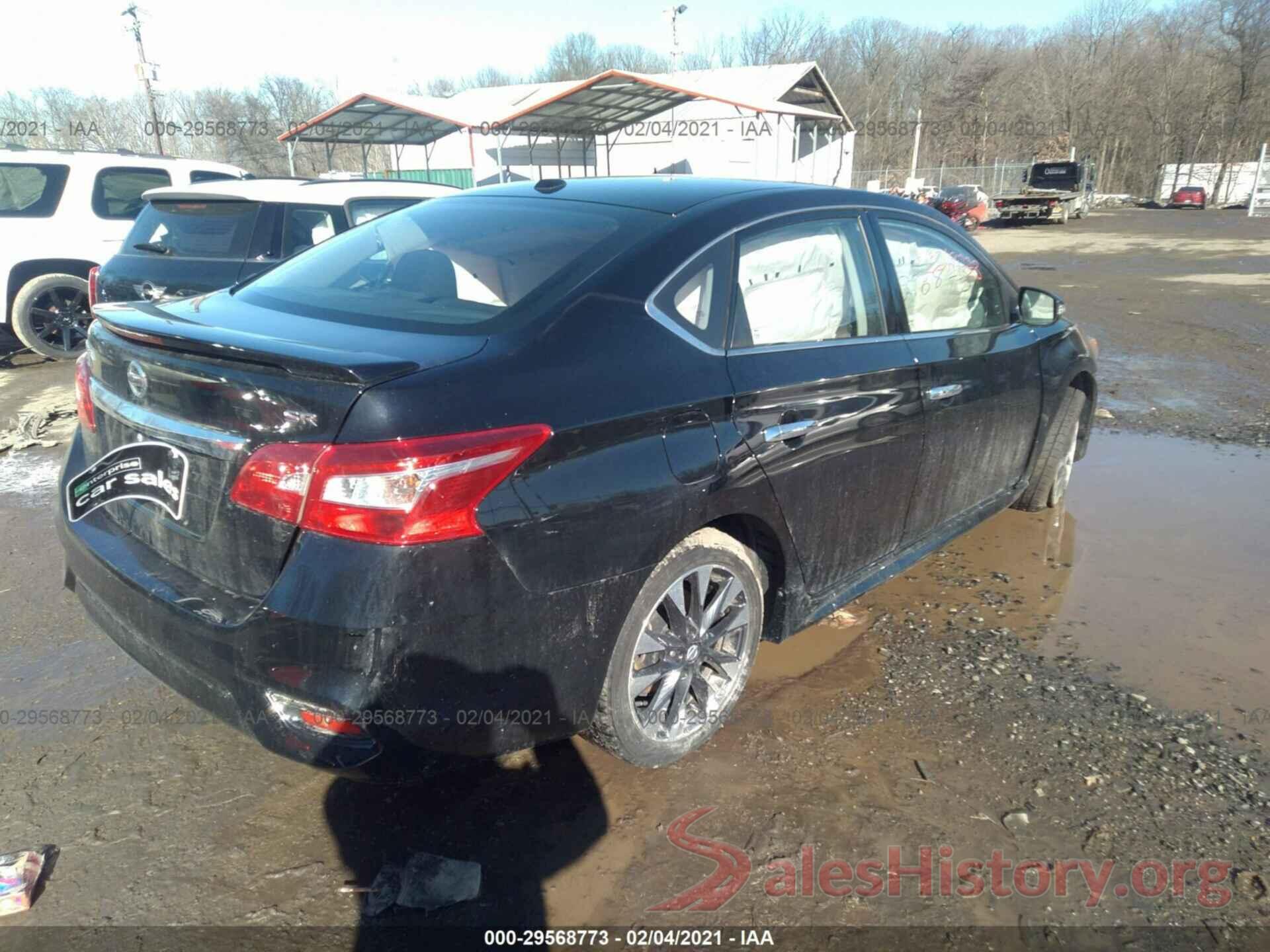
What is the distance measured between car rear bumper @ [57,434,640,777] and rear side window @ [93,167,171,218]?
775 cm

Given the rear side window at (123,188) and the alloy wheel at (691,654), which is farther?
the rear side window at (123,188)

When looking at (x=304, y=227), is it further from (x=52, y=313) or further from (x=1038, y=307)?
(x=1038, y=307)

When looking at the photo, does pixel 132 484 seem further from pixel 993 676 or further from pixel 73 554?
pixel 993 676

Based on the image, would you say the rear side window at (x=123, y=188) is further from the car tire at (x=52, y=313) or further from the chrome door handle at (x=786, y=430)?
the chrome door handle at (x=786, y=430)

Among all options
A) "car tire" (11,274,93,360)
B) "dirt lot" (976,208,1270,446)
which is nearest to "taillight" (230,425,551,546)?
"dirt lot" (976,208,1270,446)

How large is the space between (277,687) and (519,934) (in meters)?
0.84

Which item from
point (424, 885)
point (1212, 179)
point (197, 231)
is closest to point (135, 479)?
point (424, 885)

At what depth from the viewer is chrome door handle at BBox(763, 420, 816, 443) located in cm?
254

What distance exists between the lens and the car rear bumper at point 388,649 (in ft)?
6.07

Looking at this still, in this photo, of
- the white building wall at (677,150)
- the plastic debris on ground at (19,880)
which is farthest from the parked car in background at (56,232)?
the white building wall at (677,150)

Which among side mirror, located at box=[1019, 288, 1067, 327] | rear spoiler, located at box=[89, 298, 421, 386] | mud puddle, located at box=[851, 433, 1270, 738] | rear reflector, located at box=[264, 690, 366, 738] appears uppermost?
rear spoiler, located at box=[89, 298, 421, 386]

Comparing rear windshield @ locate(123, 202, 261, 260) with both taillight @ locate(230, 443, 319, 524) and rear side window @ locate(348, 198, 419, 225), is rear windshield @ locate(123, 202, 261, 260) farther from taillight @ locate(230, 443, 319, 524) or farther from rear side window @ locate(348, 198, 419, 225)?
taillight @ locate(230, 443, 319, 524)

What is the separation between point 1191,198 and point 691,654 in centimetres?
5099

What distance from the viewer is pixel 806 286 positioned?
2.90 m
